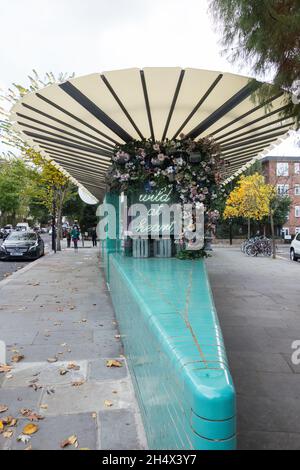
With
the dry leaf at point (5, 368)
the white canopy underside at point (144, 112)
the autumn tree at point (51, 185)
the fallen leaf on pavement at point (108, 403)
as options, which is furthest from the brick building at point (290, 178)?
the fallen leaf on pavement at point (108, 403)

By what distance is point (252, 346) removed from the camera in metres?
4.98

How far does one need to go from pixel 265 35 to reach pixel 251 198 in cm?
2257

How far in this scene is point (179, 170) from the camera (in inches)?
274

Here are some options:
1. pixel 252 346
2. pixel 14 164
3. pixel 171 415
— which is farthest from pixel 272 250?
pixel 171 415

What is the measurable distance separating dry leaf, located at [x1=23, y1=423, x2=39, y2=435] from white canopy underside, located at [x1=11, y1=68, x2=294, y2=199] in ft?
12.2

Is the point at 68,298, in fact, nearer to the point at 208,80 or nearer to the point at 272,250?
the point at 208,80

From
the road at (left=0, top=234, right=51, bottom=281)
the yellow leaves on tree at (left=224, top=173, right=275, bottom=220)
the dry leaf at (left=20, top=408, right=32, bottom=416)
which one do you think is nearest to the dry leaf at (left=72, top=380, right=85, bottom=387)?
the dry leaf at (left=20, top=408, right=32, bottom=416)

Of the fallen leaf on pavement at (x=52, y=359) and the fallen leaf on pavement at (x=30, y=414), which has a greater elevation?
the fallen leaf on pavement at (x=52, y=359)

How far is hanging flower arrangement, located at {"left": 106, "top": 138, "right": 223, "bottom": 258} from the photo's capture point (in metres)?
6.93

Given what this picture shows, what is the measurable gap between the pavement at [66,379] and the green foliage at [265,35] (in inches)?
152

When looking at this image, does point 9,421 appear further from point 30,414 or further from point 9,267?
point 9,267

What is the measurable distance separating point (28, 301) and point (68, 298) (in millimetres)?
800

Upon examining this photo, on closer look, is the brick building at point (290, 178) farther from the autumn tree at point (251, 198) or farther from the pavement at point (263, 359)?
the pavement at point (263, 359)

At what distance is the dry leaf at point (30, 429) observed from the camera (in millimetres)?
2956
